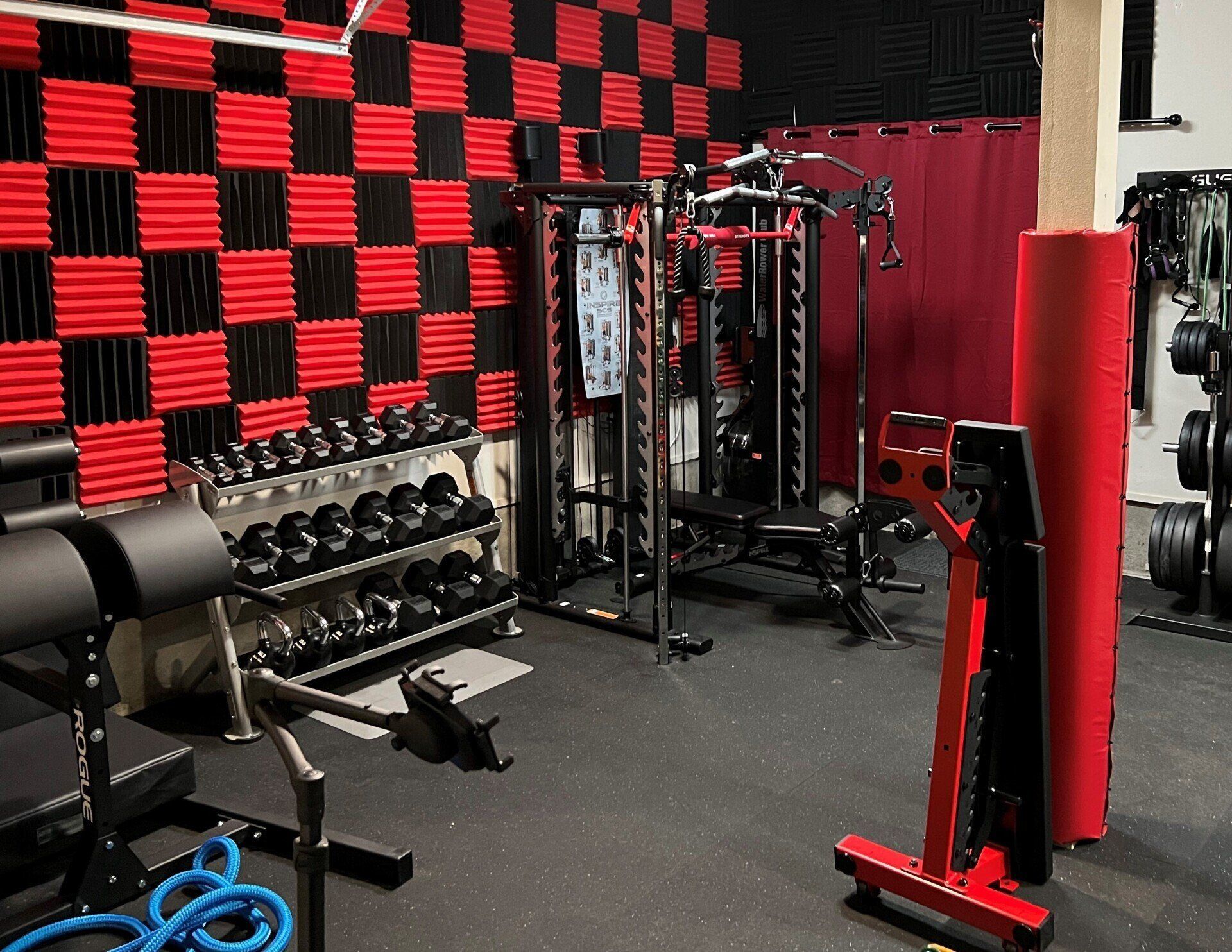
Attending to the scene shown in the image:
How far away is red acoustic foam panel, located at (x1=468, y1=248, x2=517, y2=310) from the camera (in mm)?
5555

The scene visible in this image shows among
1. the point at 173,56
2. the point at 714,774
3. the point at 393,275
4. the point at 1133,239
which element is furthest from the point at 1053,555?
the point at 173,56

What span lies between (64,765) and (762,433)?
12.8 feet

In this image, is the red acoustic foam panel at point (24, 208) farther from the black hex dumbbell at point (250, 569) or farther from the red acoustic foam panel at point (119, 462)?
the black hex dumbbell at point (250, 569)

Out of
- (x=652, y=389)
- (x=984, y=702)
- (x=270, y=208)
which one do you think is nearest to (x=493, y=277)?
(x=652, y=389)

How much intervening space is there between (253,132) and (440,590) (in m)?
2.01

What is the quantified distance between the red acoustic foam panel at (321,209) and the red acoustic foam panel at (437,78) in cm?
58

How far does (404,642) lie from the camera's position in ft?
15.4

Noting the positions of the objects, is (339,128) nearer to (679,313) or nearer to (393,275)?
(393,275)

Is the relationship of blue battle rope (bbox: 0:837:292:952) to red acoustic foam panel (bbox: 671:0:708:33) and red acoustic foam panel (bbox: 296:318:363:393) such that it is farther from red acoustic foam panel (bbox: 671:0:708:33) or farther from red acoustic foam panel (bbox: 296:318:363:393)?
red acoustic foam panel (bbox: 671:0:708:33)

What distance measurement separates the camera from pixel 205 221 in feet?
14.5

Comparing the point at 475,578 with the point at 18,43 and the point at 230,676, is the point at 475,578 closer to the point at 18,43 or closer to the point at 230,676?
the point at 230,676

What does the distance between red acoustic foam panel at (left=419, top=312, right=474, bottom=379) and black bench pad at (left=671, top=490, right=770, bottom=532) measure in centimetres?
123

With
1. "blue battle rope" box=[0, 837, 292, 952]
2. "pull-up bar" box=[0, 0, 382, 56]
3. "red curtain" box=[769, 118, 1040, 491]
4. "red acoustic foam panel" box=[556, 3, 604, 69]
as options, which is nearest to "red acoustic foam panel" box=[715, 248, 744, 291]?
"red curtain" box=[769, 118, 1040, 491]

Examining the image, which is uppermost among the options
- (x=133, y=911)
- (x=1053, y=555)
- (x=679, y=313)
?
(x=679, y=313)
